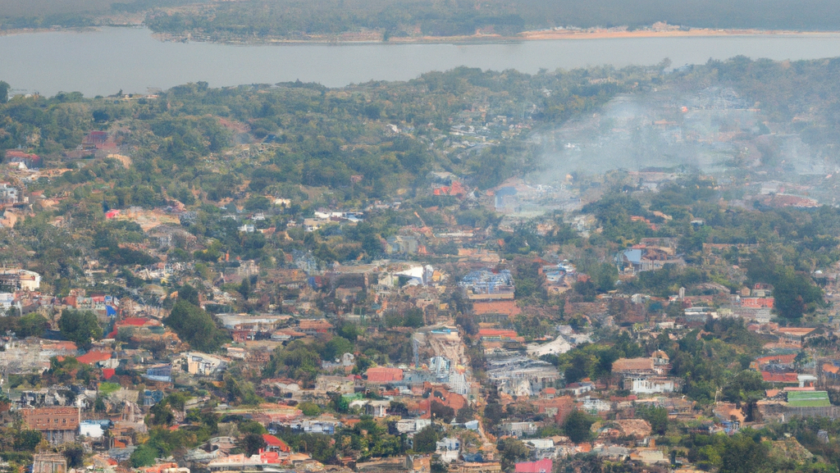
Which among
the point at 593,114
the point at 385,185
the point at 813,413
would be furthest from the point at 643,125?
the point at 813,413

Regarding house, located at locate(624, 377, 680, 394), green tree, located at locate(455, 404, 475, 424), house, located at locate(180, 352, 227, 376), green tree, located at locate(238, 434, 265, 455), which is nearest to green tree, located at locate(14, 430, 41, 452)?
green tree, located at locate(238, 434, 265, 455)

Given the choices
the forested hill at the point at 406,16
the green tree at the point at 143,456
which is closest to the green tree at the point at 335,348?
the green tree at the point at 143,456

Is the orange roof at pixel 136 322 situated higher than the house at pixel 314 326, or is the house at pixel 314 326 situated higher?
the orange roof at pixel 136 322

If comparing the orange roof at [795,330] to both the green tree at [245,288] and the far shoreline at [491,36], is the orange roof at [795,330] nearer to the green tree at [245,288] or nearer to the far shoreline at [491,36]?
the green tree at [245,288]

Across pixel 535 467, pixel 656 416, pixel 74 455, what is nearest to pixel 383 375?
pixel 535 467

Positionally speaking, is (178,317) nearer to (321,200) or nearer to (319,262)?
(319,262)

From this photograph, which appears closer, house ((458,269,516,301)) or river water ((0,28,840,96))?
house ((458,269,516,301))

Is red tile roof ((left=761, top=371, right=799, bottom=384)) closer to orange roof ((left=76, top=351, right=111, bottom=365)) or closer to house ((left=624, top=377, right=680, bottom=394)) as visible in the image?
house ((left=624, top=377, right=680, bottom=394))
